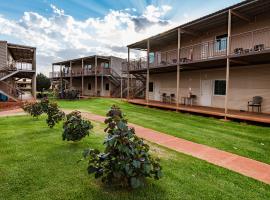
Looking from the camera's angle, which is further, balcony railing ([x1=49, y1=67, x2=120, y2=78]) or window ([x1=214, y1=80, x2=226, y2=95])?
balcony railing ([x1=49, y1=67, x2=120, y2=78])

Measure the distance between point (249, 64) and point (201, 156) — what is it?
9.43 m

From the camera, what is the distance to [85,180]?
4.29 metres

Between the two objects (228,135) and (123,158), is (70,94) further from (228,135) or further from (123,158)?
(123,158)

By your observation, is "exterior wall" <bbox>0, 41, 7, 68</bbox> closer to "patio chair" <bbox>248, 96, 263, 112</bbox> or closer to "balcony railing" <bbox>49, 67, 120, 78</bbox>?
"balcony railing" <bbox>49, 67, 120, 78</bbox>

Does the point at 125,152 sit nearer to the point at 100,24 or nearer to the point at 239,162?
the point at 239,162

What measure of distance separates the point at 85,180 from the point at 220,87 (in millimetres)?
13052

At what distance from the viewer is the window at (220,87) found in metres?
15.0

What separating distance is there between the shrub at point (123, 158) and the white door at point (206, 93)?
522 inches

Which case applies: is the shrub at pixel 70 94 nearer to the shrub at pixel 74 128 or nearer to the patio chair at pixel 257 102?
the patio chair at pixel 257 102

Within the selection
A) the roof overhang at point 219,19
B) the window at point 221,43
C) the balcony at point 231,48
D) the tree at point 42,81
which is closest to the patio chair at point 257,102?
the balcony at point 231,48

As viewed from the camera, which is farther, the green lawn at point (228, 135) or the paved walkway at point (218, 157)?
the green lawn at point (228, 135)

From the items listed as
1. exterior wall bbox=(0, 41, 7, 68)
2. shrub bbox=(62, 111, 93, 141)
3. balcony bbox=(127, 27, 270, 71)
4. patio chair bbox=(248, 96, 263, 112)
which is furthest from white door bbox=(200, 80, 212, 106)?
exterior wall bbox=(0, 41, 7, 68)

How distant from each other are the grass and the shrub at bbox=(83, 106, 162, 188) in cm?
43

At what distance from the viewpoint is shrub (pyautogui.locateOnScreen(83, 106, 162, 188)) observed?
11.3 feet
